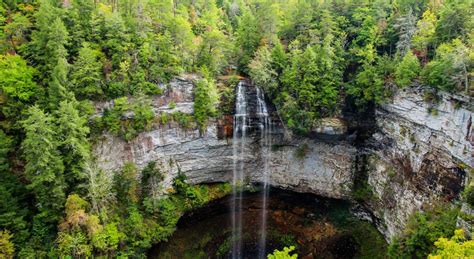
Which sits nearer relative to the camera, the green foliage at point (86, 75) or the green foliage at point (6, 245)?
the green foliage at point (6, 245)

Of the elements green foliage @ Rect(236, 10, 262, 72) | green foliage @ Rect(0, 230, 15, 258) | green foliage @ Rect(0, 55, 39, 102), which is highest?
green foliage @ Rect(236, 10, 262, 72)

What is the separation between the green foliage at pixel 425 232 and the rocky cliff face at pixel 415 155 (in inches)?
81.1

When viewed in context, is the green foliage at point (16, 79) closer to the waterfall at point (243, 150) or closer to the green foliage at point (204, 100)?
the green foliage at point (204, 100)

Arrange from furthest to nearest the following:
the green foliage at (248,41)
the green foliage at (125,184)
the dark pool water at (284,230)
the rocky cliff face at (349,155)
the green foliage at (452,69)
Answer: the green foliage at (248,41) → the dark pool water at (284,230) → the green foliage at (125,184) → the rocky cliff face at (349,155) → the green foliage at (452,69)

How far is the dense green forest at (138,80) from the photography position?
1964cm

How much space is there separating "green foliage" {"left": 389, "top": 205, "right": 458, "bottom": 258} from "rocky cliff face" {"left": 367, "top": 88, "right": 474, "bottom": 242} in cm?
206

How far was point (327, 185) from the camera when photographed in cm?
2927

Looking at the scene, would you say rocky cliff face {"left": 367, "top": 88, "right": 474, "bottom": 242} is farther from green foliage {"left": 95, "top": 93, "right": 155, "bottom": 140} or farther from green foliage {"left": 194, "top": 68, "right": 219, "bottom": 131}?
green foliage {"left": 95, "top": 93, "right": 155, "bottom": 140}

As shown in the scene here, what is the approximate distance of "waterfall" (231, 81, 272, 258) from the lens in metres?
28.3

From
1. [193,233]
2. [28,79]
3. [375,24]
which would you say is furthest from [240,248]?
[375,24]

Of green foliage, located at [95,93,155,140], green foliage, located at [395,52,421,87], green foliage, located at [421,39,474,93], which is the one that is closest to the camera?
green foliage, located at [421,39,474,93]

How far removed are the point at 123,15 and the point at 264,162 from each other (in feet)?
60.7

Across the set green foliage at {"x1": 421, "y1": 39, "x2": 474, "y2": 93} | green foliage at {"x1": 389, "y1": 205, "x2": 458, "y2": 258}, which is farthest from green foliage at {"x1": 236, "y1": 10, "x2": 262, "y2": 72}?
green foliage at {"x1": 389, "y1": 205, "x2": 458, "y2": 258}

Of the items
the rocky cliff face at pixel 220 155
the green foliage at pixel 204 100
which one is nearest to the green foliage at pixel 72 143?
the rocky cliff face at pixel 220 155
